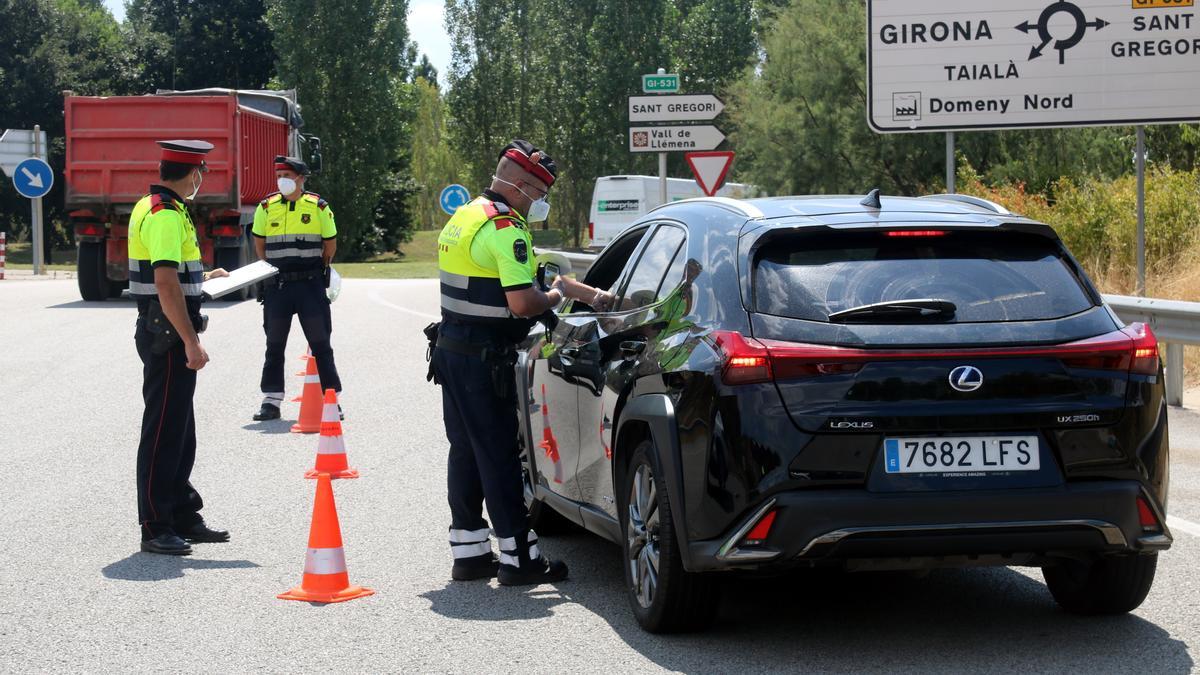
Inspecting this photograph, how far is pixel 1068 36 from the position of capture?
16766 millimetres

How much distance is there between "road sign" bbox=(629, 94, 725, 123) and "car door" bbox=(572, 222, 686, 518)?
14023mm

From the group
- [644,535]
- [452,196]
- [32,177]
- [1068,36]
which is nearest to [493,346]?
[644,535]

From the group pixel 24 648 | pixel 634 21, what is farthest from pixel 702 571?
pixel 634 21

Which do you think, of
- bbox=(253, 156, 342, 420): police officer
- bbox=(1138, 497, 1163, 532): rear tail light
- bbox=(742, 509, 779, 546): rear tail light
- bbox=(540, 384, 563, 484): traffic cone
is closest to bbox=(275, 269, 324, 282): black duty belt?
bbox=(253, 156, 342, 420): police officer

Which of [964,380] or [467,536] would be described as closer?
[964,380]

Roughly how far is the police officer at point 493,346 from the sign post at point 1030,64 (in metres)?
10.4

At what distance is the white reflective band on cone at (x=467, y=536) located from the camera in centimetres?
711

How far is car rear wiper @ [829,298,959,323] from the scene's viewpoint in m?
5.46

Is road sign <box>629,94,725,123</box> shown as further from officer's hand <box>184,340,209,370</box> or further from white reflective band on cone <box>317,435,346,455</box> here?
officer's hand <box>184,340,209,370</box>

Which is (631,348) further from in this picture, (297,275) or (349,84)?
(349,84)

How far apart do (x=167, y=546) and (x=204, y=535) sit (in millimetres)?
330

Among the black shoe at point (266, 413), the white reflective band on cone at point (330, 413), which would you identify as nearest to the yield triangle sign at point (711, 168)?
the black shoe at point (266, 413)

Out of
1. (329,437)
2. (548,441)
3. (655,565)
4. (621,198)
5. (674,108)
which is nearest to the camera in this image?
(655,565)

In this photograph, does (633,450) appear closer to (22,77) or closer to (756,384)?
(756,384)
